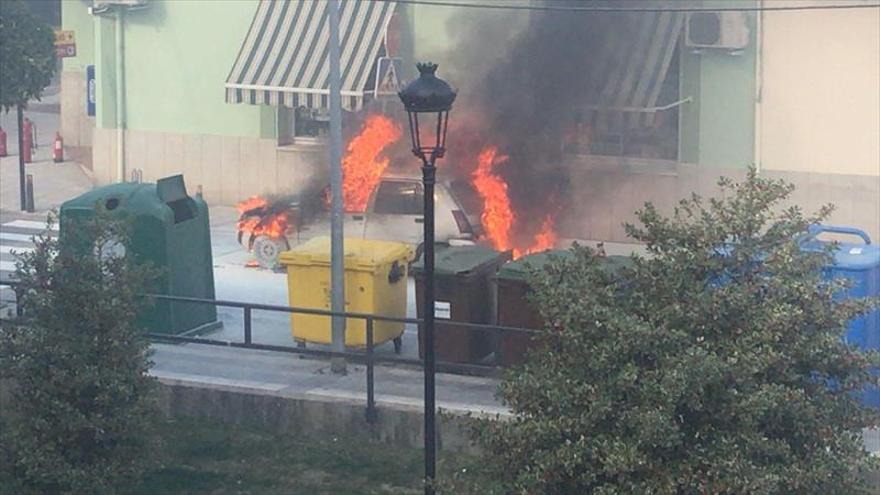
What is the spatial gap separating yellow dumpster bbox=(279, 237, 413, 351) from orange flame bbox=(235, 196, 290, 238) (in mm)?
5285

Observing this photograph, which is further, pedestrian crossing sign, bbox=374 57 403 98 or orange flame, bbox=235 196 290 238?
pedestrian crossing sign, bbox=374 57 403 98

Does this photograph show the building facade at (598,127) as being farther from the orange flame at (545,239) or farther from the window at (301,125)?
the orange flame at (545,239)

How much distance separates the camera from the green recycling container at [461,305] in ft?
43.2

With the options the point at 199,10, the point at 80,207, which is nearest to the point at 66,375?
the point at 80,207

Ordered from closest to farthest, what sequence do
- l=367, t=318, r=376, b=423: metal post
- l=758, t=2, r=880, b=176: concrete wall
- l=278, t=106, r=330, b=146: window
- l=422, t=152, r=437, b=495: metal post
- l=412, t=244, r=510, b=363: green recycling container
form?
l=422, t=152, r=437, b=495: metal post, l=367, t=318, r=376, b=423: metal post, l=412, t=244, r=510, b=363: green recycling container, l=758, t=2, r=880, b=176: concrete wall, l=278, t=106, r=330, b=146: window

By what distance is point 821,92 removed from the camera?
67.7 ft

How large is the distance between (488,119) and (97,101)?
6.99 metres

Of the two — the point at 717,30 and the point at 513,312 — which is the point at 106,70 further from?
the point at 513,312

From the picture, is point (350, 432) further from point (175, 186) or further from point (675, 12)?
point (675, 12)

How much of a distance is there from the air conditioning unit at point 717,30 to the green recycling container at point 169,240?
872 centimetres

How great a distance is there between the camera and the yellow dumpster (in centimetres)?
1392

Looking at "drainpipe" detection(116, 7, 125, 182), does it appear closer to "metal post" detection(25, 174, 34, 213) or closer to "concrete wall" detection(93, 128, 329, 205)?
"concrete wall" detection(93, 128, 329, 205)

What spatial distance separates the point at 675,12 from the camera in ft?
70.7

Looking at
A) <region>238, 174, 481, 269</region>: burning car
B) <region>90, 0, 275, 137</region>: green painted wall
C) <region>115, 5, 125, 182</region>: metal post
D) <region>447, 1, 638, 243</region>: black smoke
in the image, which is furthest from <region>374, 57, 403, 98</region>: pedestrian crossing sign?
<region>115, 5, 125, 182</region>: metal post
